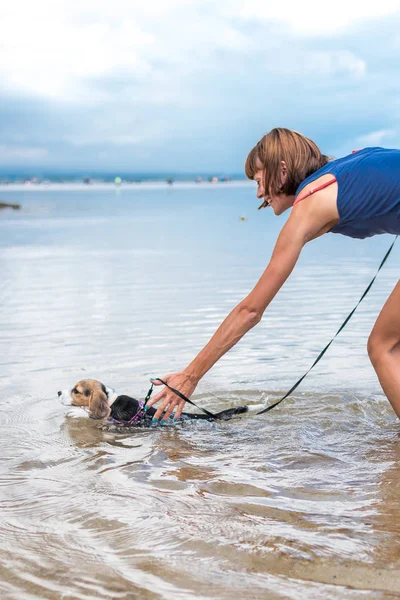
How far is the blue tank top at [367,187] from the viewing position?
380 centimetres

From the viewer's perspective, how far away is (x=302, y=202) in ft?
12.5

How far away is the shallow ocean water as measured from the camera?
3092 mm

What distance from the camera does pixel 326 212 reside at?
3795 mm

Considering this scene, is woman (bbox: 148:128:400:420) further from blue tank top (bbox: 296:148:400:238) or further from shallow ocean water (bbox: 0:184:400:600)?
shallow ocean water (bbox: 0:184:400:600)

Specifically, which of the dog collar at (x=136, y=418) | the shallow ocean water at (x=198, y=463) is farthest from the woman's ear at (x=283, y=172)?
the dog collar at (x=136, y=418)

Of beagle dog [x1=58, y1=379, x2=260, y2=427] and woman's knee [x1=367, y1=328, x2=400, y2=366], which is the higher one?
woman's knee [x1=367, y1=328, x2=400, y2=366]

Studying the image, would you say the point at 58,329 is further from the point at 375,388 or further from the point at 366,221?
the point at 366,221

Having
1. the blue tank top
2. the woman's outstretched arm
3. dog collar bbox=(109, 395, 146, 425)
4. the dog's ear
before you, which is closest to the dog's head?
the dog's ear

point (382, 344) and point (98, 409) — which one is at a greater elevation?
point (382, 344)

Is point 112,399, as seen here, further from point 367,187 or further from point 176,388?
point 367,187

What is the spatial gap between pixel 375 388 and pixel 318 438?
1.37 m

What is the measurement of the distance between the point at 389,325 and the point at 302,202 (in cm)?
102

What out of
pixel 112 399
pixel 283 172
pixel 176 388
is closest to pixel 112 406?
pixel 112 399

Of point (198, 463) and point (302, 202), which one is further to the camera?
point (198, 463)
